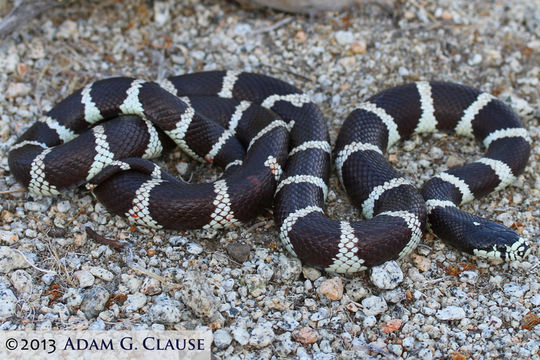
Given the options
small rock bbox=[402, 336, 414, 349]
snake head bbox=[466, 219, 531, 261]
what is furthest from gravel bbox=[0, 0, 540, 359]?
snake head bbox=[466, 219, 531, 261]

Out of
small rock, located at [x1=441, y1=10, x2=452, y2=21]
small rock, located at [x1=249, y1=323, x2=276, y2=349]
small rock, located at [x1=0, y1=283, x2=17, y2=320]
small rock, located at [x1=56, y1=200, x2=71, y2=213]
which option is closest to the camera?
small rock, located at [x1=249, y1=323, x2=276, y2=349]

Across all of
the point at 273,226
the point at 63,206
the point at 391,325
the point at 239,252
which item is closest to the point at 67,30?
the point at 63,206

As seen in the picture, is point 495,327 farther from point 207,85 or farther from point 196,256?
point 207,85

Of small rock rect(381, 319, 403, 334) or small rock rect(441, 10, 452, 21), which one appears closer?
small rock rect(381, 319, 403, 334)

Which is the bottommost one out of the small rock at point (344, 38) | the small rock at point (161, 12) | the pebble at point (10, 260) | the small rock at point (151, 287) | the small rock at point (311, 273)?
the pebble at point (10, 260)

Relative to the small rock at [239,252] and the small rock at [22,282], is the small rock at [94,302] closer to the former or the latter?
the small rock at [22,282]

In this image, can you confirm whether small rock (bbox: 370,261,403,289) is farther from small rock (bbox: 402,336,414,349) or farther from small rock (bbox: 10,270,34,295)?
small rock (bbox: 10,270,34,295)

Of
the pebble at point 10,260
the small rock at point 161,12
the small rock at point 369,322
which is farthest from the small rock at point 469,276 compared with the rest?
the small rock at point 161,12

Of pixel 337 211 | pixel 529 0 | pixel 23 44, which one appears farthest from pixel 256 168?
pixel 529 0

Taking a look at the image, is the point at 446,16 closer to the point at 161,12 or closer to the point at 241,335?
the point at 161,12
